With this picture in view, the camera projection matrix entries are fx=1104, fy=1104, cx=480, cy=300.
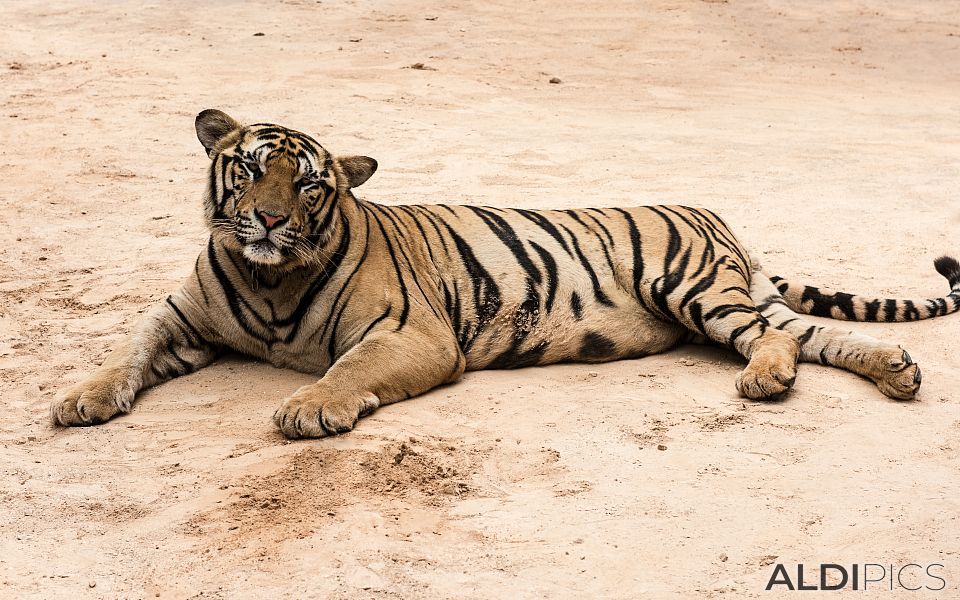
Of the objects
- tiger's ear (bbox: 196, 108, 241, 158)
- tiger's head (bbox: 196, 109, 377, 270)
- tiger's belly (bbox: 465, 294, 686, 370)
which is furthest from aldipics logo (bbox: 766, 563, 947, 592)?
tiger's ear (bbox: 196, 108, 241, 158)

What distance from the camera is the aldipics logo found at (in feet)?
9.25

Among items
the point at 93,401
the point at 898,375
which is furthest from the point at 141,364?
the point at 898,375

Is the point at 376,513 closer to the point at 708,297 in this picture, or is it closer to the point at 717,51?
the point at 708,297

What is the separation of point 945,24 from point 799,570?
1228 cm

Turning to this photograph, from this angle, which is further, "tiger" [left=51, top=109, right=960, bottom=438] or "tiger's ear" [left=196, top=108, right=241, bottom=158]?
"tiger's ear" [left=196, top=108, right=241, bottom=158]

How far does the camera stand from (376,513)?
3.21 meters

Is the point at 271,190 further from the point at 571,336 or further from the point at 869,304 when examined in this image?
the point at 869,304

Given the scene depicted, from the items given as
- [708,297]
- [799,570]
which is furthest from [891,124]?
[799,570]

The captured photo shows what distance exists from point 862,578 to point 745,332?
1786 mm

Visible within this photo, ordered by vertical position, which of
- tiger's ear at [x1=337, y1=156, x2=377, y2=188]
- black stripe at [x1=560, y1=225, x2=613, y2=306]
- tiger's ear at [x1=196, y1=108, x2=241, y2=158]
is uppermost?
tiger's ear at [x1=196, y1=108, x2=241, y2=158]

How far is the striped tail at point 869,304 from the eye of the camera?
509 centimetres

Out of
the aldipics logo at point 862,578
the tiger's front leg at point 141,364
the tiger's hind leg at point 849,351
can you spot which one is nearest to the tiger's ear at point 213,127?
the tiger's front leg at point 141,364

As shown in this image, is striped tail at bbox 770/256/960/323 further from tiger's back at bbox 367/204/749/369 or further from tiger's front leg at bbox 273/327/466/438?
tiger's front leg at bbox 273/327/466/438

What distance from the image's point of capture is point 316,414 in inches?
146
